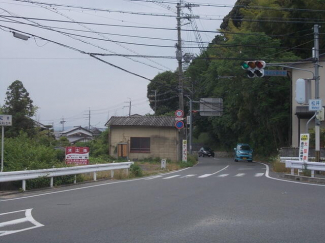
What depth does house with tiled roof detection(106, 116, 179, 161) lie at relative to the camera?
1501 inches

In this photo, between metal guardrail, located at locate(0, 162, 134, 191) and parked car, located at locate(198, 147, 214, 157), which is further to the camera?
parked car, located at locate(198, 147, 214, 157)

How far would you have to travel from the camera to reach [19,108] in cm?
4412

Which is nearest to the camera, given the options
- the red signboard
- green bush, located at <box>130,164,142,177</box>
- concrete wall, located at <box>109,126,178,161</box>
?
the red signboard

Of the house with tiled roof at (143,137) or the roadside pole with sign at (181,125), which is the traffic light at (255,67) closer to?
the roadside pole with sign at (181,125)

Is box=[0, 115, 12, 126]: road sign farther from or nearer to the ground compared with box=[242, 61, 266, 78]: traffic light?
nearer to the ground

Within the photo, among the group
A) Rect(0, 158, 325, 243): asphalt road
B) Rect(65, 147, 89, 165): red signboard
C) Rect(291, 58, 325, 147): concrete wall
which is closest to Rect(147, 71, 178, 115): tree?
Rect(291, 58, 325, 147): concrete wall

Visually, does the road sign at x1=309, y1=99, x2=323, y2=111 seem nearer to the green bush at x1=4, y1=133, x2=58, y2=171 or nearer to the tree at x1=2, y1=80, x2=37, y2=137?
the green bush at x1=4, y1=133, x2=58, y2=171

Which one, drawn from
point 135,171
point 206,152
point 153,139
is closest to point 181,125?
point 153,139

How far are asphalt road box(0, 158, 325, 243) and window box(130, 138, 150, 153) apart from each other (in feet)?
77.2

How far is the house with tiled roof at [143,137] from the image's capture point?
38125 mm

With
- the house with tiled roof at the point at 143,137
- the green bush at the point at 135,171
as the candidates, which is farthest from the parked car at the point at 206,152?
the green bush at the point at 135,171

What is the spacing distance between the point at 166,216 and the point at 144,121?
2943 cm

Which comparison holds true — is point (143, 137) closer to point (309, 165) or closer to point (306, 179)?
point (309, 165)

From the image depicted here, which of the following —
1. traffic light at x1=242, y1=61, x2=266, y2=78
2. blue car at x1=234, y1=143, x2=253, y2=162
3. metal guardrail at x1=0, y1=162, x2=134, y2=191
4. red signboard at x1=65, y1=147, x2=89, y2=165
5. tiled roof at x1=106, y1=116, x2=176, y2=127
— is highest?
traffic light at x1=242, y1=61, x2=266, y2=78
